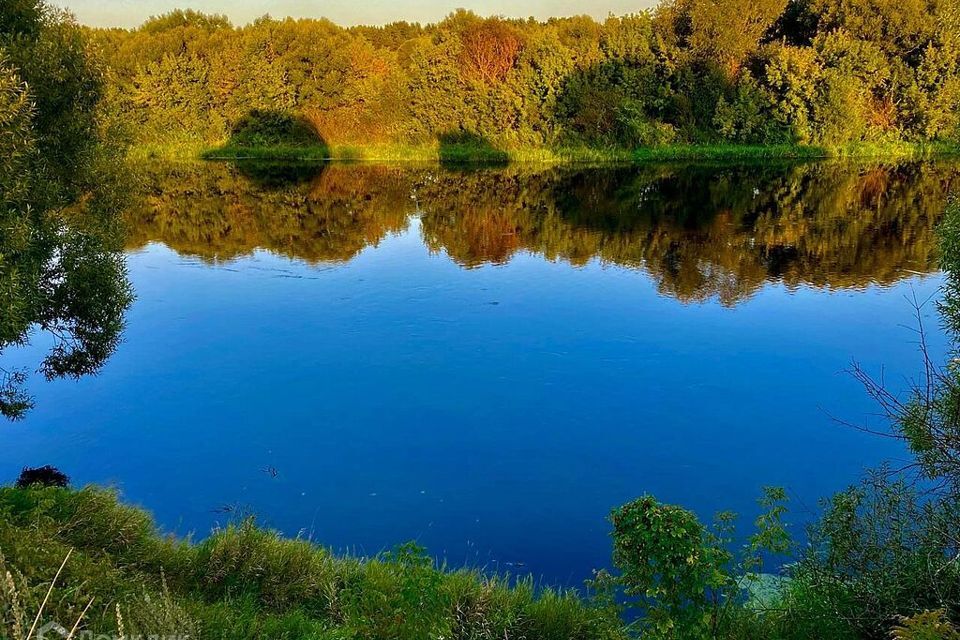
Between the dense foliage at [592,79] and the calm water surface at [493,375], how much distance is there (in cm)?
2619

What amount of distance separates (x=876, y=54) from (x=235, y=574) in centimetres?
5977

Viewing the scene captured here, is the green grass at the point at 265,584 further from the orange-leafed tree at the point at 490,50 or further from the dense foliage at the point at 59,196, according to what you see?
the orange-leafed tree at the point at 490,50

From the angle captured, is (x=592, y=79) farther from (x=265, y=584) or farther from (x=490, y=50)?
(x=265, y=584)

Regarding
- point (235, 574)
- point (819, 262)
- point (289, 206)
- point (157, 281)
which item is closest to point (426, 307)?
point (157, 281)

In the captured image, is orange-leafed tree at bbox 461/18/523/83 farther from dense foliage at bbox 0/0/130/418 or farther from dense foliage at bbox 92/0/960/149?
dense foliage at bbox 0/0/130/418

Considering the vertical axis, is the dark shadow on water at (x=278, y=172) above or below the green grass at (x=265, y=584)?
above

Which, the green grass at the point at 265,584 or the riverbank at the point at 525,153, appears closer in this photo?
the green grass at the point at 265,584

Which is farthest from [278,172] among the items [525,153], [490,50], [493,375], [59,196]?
[493,375]

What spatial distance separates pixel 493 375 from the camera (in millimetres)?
15094

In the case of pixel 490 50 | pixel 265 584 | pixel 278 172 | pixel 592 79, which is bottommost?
pixel 265 584

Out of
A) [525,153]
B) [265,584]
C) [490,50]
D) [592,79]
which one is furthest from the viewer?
[490,50]

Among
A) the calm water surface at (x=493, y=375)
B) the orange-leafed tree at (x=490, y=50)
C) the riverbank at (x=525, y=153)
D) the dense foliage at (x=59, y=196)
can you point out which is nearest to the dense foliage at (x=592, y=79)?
the orange-leafed tree at (x=490, y=50)

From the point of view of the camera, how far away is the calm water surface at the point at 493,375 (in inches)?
424

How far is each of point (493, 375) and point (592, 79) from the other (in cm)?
4707
